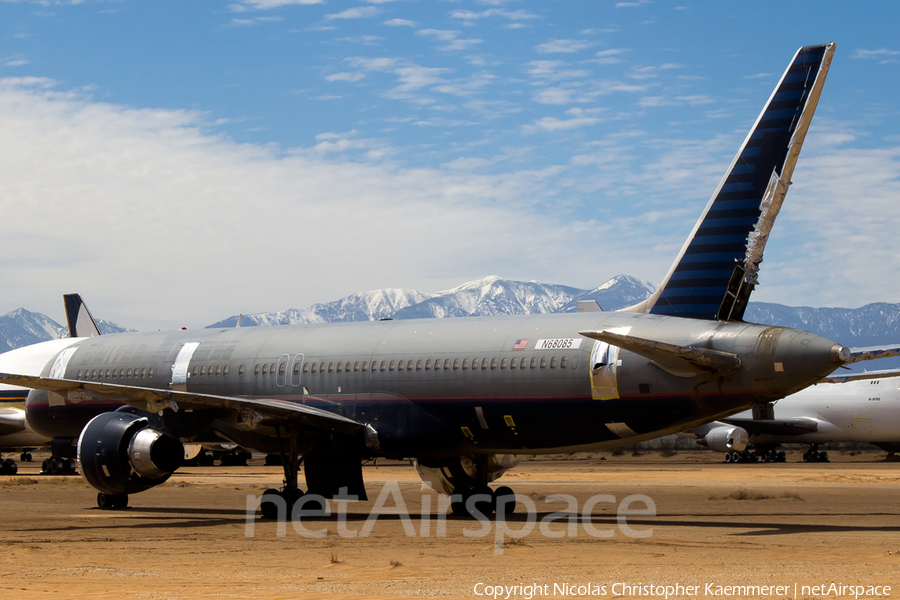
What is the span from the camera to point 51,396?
25766 mm

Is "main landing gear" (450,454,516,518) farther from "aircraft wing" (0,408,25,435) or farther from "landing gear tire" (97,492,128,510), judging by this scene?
"aircraft wing" (0,408,25,435)

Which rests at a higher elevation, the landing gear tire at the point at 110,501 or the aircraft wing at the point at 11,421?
the aircraft wing at the point at 11,421

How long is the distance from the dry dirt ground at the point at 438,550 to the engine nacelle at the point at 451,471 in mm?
790

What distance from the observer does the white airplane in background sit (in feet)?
170

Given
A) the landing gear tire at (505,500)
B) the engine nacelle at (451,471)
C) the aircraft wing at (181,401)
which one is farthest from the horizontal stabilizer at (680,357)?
the aircraft wing at (181,401)

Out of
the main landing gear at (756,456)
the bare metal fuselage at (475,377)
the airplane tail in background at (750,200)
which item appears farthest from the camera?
the main landing gear at (756,456)

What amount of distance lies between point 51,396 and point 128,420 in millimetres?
5436

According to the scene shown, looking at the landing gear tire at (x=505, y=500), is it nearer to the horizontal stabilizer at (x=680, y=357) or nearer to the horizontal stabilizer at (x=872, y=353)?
the horizontal stabilizer at (x=680, y=357)

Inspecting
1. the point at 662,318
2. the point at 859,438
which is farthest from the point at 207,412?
the point at 859,438

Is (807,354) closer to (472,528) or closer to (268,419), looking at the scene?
(472,528)

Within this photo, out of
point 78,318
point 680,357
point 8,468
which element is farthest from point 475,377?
point 78,318

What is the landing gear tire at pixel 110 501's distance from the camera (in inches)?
927

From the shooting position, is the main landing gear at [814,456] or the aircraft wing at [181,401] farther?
the main landing gear at [814,456]

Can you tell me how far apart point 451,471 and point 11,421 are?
27.1 m
